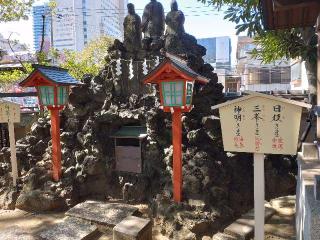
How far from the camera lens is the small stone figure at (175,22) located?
1189 cm

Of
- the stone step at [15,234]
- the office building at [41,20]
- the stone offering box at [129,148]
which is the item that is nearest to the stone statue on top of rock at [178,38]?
the stone offering box at [129,148]

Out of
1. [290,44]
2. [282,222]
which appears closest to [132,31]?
[290,44]

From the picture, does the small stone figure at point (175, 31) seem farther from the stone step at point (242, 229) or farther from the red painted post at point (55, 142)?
the stone step at point (242, 229)

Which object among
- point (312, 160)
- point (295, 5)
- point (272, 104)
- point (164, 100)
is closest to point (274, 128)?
point (272, 104)

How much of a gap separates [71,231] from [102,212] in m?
1.18

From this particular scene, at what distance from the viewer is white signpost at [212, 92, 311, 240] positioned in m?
4.52

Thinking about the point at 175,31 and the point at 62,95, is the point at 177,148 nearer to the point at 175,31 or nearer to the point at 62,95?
the point at 62,95

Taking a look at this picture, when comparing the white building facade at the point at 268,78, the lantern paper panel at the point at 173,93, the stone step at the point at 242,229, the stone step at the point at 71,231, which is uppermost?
the white building facade at the point at 268,78

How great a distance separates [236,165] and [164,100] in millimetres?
3659

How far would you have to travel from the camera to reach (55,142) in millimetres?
10008

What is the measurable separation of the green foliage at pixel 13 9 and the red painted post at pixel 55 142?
21.4 ft

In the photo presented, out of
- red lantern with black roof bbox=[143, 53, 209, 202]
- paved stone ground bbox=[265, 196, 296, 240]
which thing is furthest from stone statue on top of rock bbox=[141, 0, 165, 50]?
paved stone ground bbox=[265, 196, 296, 240]

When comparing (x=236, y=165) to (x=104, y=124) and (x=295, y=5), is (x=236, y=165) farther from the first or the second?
(x=295, y=5)

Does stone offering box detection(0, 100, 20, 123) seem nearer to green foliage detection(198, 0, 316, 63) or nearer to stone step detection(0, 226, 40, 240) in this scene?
stone step detection(0, 226, 40, 240)
